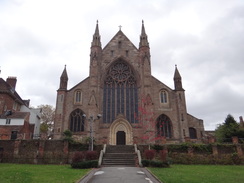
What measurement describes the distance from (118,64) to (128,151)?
17.5 m

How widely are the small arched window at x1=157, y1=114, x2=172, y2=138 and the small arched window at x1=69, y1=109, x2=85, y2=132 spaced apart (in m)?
11.8

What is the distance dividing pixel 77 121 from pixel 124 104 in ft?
25.8

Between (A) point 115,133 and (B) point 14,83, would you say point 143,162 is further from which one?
(B) point 14,83

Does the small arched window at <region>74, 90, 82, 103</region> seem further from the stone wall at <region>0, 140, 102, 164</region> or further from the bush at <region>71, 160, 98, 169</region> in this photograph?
the bush at <region>71, 160, 98, 169</region>

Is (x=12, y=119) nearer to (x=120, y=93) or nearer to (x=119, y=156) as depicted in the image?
(x=120, y=93)

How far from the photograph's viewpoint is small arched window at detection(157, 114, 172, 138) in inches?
1198

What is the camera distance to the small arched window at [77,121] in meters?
30.7

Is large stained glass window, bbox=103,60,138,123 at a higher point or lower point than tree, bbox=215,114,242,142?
higher

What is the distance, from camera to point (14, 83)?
37.4m

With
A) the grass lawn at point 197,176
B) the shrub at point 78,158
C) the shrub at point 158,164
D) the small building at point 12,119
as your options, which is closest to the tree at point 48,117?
the small building at point 12,119

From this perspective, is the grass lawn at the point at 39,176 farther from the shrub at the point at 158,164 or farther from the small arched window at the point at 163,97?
the small arched window at the point at 163,97

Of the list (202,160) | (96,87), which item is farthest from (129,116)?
(202,160)

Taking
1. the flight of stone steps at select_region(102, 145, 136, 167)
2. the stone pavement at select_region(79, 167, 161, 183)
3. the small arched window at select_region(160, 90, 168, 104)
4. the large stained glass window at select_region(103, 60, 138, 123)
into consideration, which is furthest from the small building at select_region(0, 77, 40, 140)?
the small arched window at select_region(160, 90, 168, 104)

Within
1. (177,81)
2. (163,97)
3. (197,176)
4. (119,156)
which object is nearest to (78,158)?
(119,156)
